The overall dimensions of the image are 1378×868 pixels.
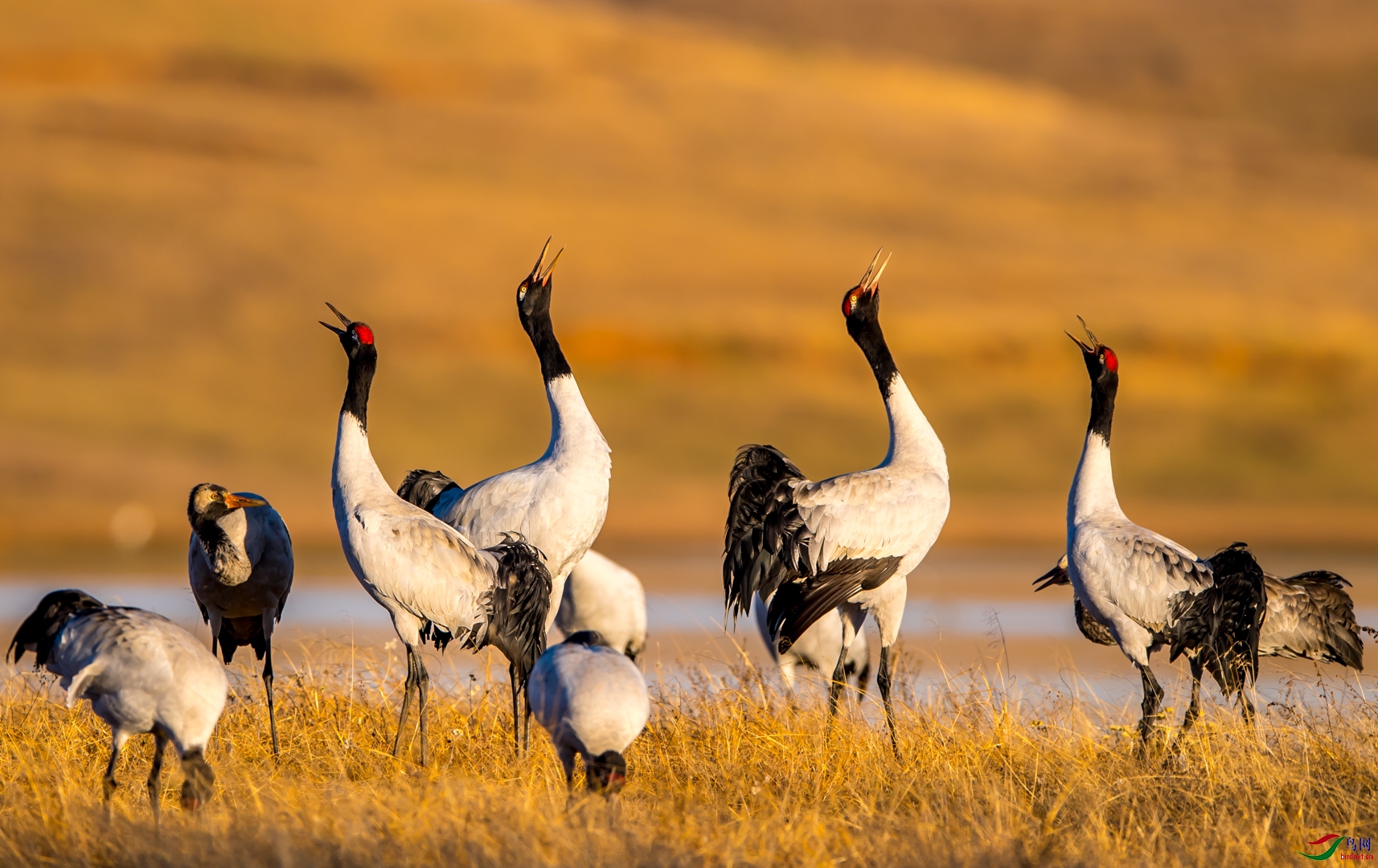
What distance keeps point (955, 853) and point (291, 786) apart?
2.63 meters

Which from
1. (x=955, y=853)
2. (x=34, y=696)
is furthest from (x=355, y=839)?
(x=34, y=696)

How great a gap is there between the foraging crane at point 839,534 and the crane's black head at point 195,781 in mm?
2858

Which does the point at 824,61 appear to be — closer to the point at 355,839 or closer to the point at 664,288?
the point at 664,288

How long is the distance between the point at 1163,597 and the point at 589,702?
8.95 ft

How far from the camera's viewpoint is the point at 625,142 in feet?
132

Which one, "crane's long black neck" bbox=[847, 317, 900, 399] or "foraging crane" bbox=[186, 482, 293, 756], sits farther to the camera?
"crane's long black neck" bbox=[847, 317, 900, 399]

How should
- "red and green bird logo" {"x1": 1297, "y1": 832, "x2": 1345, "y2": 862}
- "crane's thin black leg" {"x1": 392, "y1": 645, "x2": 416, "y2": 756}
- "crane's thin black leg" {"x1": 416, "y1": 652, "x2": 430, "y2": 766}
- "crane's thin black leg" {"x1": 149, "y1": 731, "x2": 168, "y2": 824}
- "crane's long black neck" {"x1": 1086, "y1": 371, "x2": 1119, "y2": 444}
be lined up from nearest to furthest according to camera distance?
"red and green bird logo" {"x1": 1297, "y1": 832, "x2": 1345, "y2": 862}
"crane's thin black leg" {"x1": 149, "y1": 731, "x2": 168, "y2": 824}
"crane's thin black leg" {"x1": 416, "y1": 652, "x2": 430, "y2": 766}
"crane's thin black leg" {"x1": 392, "y1": 645, "x2": 416, "y2": 756}
"crane's long black neck" {"x1": 1086, "y1": 371, "x2": 1119, "y2": 444}

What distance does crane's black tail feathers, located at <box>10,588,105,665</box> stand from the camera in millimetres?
6223

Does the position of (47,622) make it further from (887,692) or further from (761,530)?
(887,692)

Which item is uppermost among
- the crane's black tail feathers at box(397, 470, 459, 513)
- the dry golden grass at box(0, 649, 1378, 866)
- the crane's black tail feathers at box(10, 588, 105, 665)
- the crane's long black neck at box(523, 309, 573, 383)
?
the crane's long black neck at box(523, 309, 573, 383)

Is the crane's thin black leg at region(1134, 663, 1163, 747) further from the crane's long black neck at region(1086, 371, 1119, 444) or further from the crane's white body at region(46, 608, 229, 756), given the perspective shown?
the crane's white body at region(46, 608, 229, 756)

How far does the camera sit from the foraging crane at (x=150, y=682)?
18.7ft

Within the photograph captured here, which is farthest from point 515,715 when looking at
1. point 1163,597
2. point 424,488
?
point 1163,597

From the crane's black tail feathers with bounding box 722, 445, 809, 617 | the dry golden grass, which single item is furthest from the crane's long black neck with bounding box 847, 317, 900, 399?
the dry golden grass
